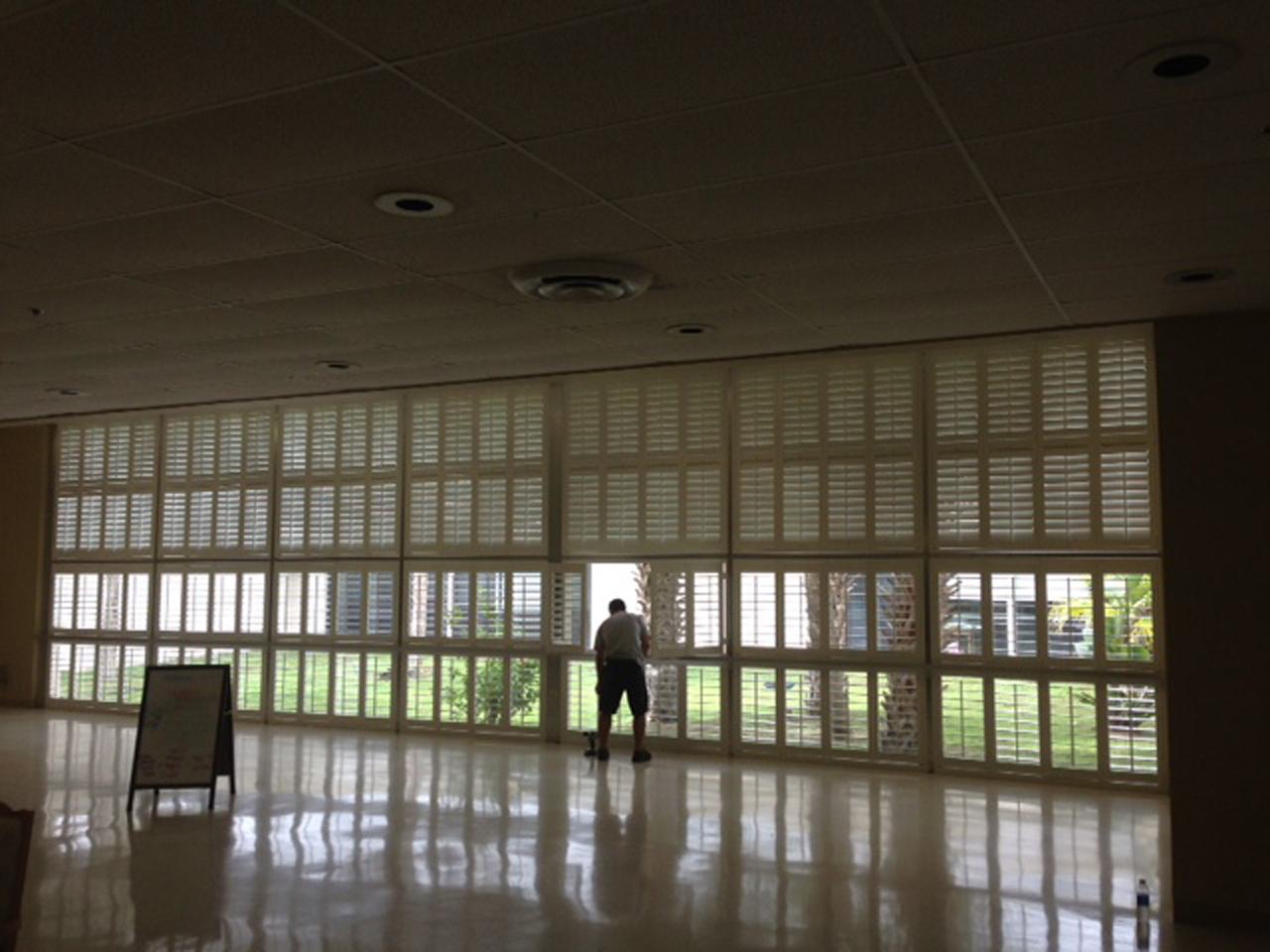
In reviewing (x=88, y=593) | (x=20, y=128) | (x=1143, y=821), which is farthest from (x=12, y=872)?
(x=88, y=593)

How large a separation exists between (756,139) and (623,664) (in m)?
6.91

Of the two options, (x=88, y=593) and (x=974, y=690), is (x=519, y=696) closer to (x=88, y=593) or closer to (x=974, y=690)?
(x=974, y=690)

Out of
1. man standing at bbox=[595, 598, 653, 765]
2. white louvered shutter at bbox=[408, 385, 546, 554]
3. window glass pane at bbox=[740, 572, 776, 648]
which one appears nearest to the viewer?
man standing at bbox=[595, 598, 653, 765]

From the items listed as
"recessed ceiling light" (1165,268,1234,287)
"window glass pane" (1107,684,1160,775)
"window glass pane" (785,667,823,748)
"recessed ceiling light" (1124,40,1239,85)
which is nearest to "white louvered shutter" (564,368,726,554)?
"window glass pane" (785,667,823,748)

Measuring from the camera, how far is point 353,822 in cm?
760

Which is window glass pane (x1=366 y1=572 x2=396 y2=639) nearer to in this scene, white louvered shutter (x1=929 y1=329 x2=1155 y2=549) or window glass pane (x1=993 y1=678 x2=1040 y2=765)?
white louvered shutter (x1=929 y1=329 x2=1155 y2=549)

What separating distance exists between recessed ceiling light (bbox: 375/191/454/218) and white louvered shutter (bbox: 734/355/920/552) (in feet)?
19.1

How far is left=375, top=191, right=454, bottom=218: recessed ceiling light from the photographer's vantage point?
443cm

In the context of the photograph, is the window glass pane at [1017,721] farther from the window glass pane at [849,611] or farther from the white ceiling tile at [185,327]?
the white ceiling tile at [185,327]

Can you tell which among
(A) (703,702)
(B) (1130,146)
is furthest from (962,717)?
(B) (1130,146)

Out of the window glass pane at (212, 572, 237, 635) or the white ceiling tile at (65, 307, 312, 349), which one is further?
the window glass pane at (212, 572, 237, 635)

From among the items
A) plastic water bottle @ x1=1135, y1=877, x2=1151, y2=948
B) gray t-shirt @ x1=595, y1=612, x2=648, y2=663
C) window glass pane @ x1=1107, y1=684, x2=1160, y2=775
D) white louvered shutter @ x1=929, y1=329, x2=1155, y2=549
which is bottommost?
plastic water bottle @ x1=1135, y1=877, x2=1151, y2=948

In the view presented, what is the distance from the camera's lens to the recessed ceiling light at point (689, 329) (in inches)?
282

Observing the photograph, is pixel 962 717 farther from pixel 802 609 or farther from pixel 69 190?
pixel 69 190
